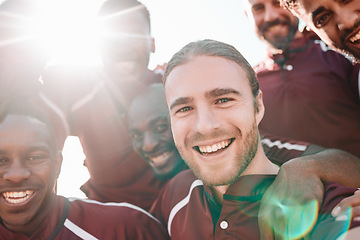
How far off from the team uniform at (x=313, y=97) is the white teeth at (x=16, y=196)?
2.40 metres

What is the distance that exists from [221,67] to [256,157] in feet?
2.12

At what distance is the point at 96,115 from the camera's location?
4.24m

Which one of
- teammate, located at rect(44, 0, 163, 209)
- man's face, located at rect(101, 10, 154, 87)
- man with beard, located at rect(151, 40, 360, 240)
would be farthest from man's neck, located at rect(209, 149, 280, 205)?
man's face, located at rect(101, 10, 154, 87)

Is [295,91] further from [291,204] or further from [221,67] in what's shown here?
[291,204]

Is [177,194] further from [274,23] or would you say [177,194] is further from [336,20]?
[274,23]

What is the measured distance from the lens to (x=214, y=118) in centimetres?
214

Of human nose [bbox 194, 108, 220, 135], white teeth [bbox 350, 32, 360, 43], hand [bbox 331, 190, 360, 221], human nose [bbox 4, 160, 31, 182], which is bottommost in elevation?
hand [bbox 331, 190, 360, 221]

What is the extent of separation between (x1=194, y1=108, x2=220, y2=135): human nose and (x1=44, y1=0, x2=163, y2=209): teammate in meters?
2.02

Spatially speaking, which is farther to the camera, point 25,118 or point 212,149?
point 25,118

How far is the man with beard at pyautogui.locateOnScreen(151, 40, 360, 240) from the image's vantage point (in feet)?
6.89

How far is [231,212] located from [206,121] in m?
0.58

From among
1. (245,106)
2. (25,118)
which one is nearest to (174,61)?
(245,106)

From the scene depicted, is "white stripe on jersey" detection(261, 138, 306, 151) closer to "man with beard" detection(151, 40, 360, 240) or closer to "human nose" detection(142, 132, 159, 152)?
"man with beard" detection(151, 40, 360, 240)

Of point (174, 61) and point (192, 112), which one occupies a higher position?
point (174, 61)
